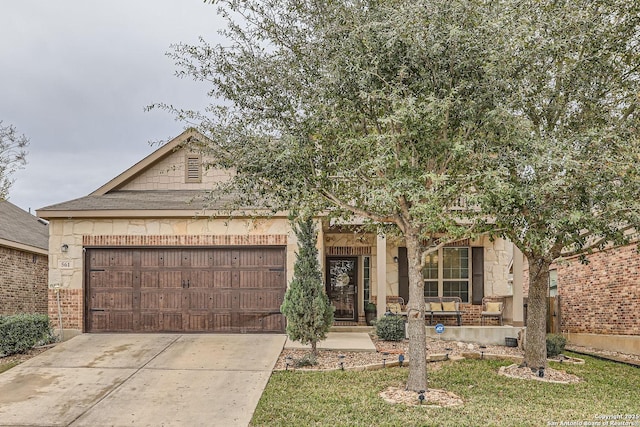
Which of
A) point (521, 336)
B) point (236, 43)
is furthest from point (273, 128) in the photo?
point (521, 336)

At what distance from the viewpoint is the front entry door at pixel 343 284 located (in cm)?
1691

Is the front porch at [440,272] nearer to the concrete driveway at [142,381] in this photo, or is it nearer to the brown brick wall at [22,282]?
the concrete driveway at [142,381]

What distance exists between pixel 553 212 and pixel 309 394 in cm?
431

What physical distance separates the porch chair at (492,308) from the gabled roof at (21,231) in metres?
12.8

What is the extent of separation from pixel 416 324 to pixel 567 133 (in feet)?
13.0

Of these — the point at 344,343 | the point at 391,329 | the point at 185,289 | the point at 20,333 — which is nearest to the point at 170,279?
the point at 185,289

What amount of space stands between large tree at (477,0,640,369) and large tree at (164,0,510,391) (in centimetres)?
47

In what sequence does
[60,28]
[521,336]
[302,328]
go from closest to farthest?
1. [302,328]
2. [521,336]
3. [60,28]

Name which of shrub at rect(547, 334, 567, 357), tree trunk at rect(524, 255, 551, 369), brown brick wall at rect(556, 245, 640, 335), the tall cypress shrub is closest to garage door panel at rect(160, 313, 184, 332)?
the tall cypress shrub

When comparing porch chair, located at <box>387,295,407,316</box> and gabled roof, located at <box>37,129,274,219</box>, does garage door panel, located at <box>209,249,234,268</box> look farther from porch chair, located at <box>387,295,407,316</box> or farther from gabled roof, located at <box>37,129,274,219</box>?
porch chair, located at <box>387,295,407,316</box>

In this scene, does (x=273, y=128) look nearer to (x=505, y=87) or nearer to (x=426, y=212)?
(x=426, y=212)

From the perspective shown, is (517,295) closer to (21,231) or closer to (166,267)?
(166,267)

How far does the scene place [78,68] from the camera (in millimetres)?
16734

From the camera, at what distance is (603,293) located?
48.3 ft
